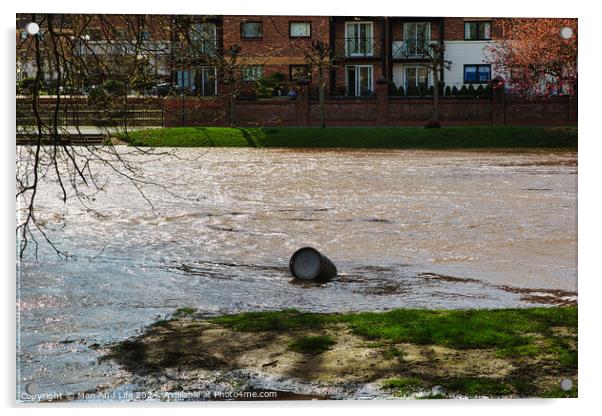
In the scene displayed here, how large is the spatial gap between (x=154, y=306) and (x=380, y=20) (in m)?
2.05

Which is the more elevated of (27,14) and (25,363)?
(27,14)

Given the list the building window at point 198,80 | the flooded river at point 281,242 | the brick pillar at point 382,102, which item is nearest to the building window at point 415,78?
the brick pillar at point 382,102

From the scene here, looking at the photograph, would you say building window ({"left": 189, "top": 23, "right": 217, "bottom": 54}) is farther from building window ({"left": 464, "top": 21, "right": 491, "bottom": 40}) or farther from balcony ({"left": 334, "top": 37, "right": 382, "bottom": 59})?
building window ({"left": 464, "top": 21, "right": 491, "bottom": 40})

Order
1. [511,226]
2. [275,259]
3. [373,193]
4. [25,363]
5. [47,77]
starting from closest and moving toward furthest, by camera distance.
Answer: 1. [25,363]
2. [47,77]
3. [275,259]
4. [511,226]
5. [373,193]

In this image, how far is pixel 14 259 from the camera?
5723mm

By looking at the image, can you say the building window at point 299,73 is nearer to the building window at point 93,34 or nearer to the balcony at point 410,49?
the balcony at point 410,49

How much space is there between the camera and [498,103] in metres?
7.31

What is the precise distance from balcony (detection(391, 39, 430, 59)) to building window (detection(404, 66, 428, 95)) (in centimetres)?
10

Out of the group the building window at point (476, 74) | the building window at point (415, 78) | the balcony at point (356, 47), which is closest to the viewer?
the balcony at point (356, 47)

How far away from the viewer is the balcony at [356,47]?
22.0ft

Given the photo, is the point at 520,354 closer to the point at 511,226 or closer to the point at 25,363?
the point at 25,363

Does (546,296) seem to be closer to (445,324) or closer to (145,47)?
(445,324)

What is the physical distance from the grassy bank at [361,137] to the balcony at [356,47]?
0.59m

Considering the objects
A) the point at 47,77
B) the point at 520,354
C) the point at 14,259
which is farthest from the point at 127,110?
the point at 520,354
